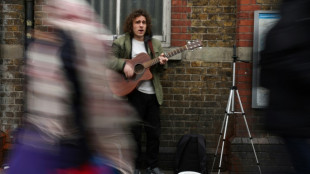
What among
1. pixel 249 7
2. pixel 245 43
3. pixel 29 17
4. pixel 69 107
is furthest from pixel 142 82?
pixel 69 107

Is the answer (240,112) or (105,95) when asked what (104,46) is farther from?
(240,112)

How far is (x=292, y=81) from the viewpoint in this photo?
2.23m

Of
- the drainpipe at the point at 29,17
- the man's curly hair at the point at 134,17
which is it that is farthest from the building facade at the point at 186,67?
the man's curly hair at the point at 134,17

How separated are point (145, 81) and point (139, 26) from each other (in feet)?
2.40

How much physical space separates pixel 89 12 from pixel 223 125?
12.3ft

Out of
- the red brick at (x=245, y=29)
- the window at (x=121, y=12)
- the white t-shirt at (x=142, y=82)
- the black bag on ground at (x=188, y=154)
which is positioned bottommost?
the black bag on ground at (x=188, y=154)

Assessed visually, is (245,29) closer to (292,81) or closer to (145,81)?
(145,81)

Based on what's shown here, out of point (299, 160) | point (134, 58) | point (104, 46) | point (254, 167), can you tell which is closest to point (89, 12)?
point (104, 46)

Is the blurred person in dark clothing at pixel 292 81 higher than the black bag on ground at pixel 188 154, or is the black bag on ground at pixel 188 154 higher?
the blurred person in dark clothing at pixel 292 81

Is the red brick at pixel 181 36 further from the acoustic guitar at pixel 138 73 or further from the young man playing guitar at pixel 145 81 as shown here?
the acoustic guitar at pixel 138 73

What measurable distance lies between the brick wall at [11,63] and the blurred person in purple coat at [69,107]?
408 centimetres

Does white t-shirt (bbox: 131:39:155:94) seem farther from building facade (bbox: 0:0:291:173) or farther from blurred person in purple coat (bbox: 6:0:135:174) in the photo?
blurred person in purple coat (bbox: 6:0:135:174)

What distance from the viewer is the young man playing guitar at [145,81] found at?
5625 mm

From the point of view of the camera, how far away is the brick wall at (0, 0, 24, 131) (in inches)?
245
